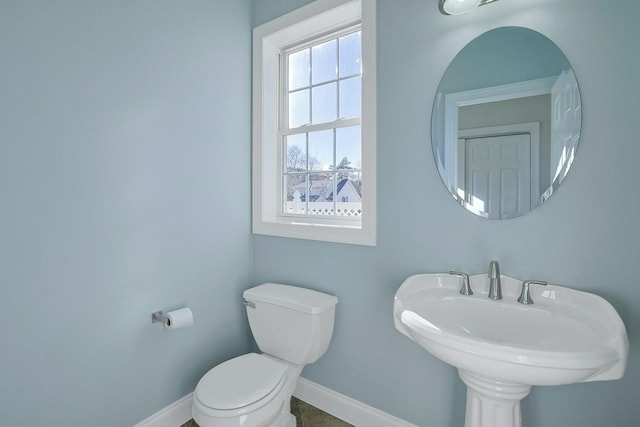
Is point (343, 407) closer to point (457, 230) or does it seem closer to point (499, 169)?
point (457, 230)

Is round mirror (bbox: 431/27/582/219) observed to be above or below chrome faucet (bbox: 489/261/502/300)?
above

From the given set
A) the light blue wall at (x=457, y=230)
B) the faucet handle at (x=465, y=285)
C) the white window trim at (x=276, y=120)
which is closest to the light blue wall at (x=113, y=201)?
the white window trim at (x=276, y=120)

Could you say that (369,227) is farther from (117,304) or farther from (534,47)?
(117,304)

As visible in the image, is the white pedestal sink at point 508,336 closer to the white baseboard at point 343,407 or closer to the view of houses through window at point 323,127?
the white baseboard at point 343,407

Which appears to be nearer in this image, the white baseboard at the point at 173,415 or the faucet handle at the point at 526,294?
the faucet handle at the point at 526,294

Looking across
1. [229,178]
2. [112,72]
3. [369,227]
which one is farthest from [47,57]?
[369,227]

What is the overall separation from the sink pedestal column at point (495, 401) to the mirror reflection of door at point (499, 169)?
62 cm

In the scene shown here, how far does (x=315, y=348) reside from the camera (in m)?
1.58

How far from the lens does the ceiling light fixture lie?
1.23 m

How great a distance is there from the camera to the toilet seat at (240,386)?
1233 mm

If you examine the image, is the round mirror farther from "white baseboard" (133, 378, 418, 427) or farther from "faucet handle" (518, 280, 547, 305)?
"white baseboard" (133, 378, 418, 427)

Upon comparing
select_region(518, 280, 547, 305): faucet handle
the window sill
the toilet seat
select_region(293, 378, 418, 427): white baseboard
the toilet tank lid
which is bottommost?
select_region(293, 378, 418, 427): white baseboard

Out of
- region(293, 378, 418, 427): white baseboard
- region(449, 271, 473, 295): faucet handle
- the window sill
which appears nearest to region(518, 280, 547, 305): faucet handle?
region(449, 271, 473, 295): faucet handle

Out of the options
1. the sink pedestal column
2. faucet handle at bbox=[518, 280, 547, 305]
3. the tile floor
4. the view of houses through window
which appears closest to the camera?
the sink pedestal column
